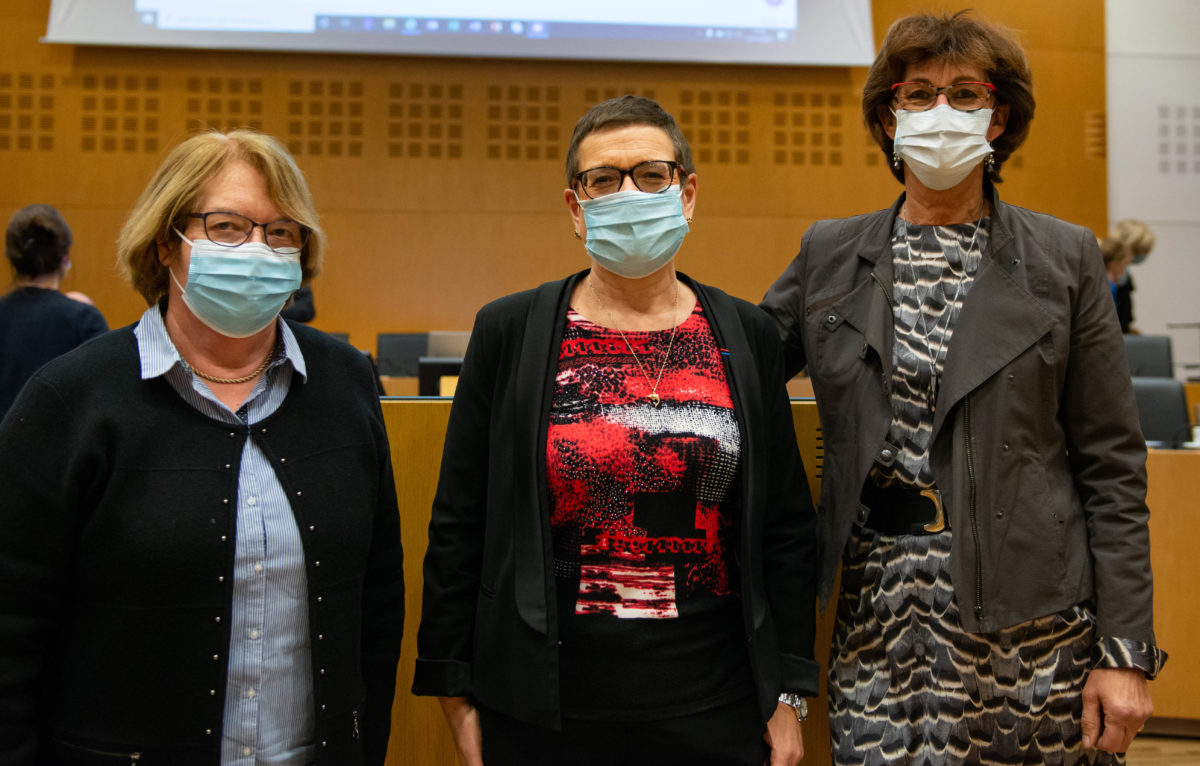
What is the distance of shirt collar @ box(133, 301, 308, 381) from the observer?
121 centimetres

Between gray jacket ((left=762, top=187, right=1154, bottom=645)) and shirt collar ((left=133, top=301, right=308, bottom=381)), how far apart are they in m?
0.85

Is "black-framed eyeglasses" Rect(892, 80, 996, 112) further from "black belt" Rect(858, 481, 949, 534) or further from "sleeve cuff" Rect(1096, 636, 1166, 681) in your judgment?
"sleeve cuff" Rect(1096, 636, 1166, 681)

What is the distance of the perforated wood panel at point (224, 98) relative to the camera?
19.8 ft

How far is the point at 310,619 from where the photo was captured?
122 cm

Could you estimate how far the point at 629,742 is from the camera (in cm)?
127

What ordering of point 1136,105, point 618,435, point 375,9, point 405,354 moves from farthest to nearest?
point 1136,105, point 375,9, point 405,354, point 618,435

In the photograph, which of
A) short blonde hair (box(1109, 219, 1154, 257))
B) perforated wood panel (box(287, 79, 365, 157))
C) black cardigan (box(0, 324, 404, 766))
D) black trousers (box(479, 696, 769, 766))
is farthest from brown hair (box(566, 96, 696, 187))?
short blonde hair (box(1109, 219, 1154, 257))

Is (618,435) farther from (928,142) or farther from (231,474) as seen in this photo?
(928,142)

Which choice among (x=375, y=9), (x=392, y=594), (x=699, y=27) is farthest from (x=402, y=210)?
(x=392, y=594)

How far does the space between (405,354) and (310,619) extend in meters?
3.88

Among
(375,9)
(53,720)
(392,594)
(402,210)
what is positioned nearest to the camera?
(53,720)

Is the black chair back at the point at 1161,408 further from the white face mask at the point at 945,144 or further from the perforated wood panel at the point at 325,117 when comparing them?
the perforated wood panel at the point at 325,117

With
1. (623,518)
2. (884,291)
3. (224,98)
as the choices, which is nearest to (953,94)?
(884,291)

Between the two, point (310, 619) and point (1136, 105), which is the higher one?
point (1136, 105)
